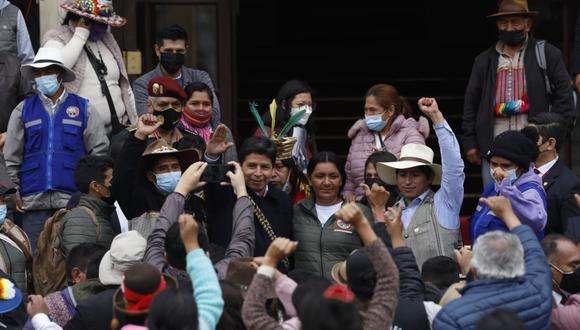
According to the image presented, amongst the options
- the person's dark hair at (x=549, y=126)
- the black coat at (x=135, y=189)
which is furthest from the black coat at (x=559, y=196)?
the black coat at (x=135, y=189)

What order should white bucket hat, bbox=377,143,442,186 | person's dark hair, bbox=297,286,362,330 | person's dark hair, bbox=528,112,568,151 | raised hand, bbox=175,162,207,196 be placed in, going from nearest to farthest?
person's dark hair, bbox=297,286,362,330 < raised hand, bbox=175,162,207,196 < white bucket hat, bbox=377,143,442,186 < person's dark hair, bbox=528,112,568,151

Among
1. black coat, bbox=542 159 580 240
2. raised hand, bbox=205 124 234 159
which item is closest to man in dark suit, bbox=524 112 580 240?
black coat, bbox=542 159 580 240

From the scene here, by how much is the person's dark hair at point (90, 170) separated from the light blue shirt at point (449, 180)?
6.82ft

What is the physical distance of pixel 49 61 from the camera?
35.8 ft

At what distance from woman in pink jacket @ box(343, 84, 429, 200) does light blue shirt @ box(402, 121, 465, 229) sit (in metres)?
1.36

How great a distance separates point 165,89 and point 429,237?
7.20ft

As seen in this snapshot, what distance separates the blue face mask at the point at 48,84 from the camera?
10.9 metres

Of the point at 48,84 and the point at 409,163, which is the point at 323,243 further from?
the point at 48,84

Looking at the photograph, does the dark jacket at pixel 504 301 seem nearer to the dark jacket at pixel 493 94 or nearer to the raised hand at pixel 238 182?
the raised hand at pixel 238 182

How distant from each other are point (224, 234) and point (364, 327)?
8.47 feet

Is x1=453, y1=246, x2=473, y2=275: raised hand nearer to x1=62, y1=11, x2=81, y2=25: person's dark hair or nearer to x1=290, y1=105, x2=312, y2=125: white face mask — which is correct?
x1=290, y1=105, x2=312, y2=125: white face mask

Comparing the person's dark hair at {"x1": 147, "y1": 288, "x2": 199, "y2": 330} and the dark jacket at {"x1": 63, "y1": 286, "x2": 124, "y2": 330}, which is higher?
the person's dark hair at {"x1": 147, "y1": 288, "x2": 199, "y2": 330}

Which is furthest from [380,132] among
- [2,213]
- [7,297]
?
[7,297]

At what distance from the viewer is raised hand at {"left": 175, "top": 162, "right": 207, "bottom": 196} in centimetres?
889
